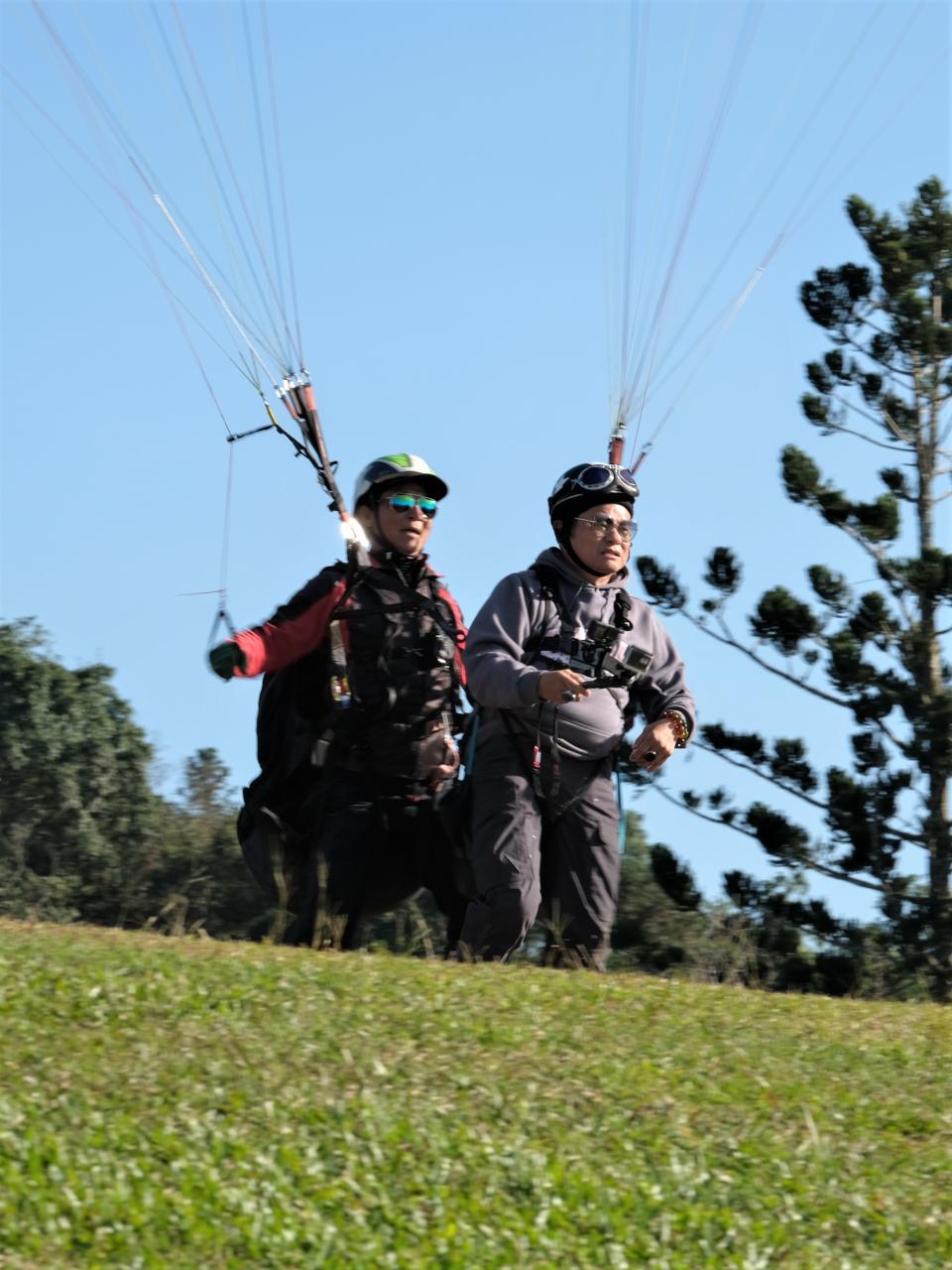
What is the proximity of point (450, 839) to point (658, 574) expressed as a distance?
18.2 meters

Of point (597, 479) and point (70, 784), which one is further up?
point (70, 784)

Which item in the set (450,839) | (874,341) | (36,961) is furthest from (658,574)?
(36,961)

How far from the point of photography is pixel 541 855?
8.08m

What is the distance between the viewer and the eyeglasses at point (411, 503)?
8617 mm

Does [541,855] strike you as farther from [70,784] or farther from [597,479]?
[70,784]

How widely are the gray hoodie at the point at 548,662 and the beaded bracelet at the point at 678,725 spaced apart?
0.14ft

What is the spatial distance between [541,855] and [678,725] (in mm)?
761

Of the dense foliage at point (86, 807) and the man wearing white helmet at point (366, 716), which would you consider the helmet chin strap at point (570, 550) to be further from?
the dense foliage at point (86, 807)

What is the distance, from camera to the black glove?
8.20 meters

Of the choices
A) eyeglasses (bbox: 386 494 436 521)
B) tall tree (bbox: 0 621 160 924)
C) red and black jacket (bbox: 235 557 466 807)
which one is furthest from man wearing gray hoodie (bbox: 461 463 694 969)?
tall tree (bbox: 0 621 160 924)

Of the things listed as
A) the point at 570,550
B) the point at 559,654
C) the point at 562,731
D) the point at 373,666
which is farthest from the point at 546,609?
the point at 373,666

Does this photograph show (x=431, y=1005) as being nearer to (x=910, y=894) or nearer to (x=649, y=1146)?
(x=649, y=1146)

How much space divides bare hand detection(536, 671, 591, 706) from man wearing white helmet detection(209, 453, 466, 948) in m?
0.96

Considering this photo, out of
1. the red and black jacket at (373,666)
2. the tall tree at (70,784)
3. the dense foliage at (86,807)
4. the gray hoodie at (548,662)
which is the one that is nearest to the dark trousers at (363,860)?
the red and black jacket at (373,666)
